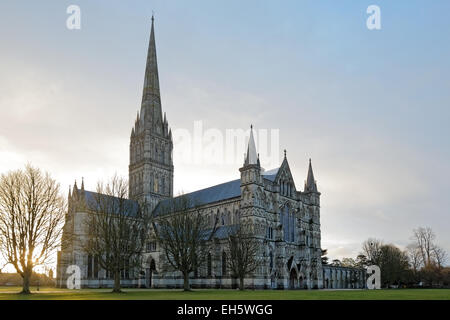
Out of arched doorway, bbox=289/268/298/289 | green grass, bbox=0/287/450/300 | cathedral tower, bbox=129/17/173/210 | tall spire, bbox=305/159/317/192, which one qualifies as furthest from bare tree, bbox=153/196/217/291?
cathedral tower, bbox=129/17/173/210

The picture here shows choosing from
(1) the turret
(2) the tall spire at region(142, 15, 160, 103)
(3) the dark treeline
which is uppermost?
(2) the tall spire at region(142, 15, 160, 103)

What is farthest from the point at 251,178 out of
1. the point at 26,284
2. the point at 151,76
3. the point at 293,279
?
the point at 151,76

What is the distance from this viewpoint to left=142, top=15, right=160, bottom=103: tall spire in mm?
102312

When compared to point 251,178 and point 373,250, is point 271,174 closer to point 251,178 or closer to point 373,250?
point 251,178

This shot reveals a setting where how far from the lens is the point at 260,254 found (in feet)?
217

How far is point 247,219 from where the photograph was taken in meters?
66.7

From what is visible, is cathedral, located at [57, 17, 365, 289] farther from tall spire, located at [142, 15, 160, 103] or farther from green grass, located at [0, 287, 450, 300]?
green grass, located at [0, 287, 450, 300]

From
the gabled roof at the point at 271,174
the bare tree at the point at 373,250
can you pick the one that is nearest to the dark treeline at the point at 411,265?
the bare tree at the point at 373,250

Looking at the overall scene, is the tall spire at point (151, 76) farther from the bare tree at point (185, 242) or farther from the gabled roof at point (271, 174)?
the bare tree at point (185, 242)

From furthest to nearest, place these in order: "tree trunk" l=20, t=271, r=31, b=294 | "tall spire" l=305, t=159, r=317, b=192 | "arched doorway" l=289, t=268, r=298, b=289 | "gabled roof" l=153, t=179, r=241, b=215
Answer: "tall spire" l=305, t=159, r=317, b=192 → "gabled roof" l=153, t=179, r=241, b=215 → "arched doorway" l=289, t=268, r=298, b=289 → "tree trunk" l=20, t=271, r=31, b=294

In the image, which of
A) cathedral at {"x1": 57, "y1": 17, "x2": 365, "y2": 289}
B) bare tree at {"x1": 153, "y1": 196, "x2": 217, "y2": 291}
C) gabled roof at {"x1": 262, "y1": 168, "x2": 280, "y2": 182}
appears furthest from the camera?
gabled roof at {"x1": 262, "y1": 168, "x2": 280, "y2": 182}

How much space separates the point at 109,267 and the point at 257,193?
2667 cm

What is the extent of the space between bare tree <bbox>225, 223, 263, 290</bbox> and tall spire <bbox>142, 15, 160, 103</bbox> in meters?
Result: 47.7
